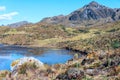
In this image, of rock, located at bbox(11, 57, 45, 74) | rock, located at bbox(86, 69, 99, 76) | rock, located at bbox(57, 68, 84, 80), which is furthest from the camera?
rock, located at bbox(11, 57, 45, 74)

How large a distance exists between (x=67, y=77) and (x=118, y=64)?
4816 millimetres

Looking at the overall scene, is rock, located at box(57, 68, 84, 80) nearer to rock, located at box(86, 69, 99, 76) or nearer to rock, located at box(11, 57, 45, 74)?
rock, located at box(86, 69, 99, 76)

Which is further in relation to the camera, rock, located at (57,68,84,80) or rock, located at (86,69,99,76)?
rock, located at (86,69,99,76)

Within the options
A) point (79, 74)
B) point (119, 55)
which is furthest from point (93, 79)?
point (119, 55)

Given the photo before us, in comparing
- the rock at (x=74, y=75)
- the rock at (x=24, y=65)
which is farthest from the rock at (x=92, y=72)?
the rock at (x=24, y=65)

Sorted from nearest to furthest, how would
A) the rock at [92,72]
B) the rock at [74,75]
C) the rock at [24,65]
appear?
the rock at [74,75]
the rock at [92,72]
the rock at [24,65]

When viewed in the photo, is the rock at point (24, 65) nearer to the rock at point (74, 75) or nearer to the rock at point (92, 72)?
the rock at point (92, 72)

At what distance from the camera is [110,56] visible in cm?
3092

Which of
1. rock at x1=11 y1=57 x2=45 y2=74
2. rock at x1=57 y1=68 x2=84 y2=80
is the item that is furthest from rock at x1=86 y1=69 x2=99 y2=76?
rock at x1=11 y1=57 x2=45 y2=74

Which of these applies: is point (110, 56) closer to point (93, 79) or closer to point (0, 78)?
point (93, 79)

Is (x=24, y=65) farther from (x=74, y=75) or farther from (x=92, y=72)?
(x=74, y=75)

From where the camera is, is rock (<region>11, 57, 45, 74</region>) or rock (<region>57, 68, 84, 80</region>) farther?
rock (<region>11, 57, 45, 74</region>)

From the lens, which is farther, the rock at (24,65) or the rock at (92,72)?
the rock at (24,65)

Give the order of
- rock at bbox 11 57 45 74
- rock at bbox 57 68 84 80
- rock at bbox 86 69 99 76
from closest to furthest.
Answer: rock at bbox 57 68 84 80
rock at bbox 86 69 99 76
rock at bbox 11 57 45 74
